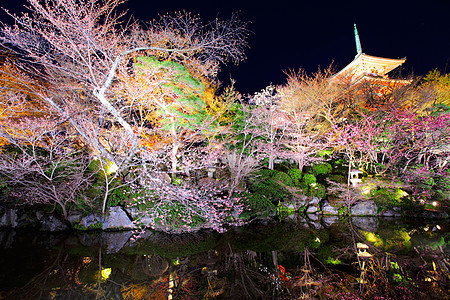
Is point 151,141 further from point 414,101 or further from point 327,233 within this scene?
point 414,101

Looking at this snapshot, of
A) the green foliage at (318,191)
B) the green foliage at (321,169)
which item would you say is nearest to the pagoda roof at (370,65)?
the green foliage at (321,169)

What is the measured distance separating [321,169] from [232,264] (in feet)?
31.1

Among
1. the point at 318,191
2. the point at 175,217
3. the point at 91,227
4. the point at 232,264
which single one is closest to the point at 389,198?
the point at 318,191

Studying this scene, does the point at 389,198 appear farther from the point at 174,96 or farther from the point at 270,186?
the point at 174,96

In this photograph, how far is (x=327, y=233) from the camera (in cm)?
684

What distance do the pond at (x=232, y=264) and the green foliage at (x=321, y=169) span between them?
4.97 m

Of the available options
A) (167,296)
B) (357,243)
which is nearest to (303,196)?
(357,243)

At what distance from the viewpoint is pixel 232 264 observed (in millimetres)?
4691

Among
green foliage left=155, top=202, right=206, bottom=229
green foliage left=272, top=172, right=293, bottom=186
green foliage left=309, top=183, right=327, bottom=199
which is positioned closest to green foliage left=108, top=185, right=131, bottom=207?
green foliage left=155, top=202, right=206, bottom=229

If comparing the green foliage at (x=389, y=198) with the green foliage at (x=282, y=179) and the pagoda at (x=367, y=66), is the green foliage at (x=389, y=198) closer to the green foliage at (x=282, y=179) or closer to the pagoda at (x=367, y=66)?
the green foliage at (x=282, y=179)

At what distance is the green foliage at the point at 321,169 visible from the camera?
12014mm

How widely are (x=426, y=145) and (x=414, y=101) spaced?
551 centimetres

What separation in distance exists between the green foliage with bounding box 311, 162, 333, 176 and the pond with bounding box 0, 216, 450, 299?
4.97 metres

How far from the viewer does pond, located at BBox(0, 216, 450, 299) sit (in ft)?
11.8
